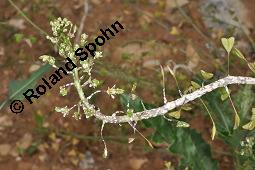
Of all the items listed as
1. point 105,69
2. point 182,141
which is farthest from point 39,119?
point 182,141

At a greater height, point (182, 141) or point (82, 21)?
point (82, 21)

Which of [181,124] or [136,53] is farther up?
[136,53]

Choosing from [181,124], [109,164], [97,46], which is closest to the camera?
[181,124]

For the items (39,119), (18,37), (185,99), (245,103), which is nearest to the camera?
(185,99)

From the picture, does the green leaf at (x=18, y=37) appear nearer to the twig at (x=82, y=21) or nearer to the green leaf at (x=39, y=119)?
the twig at (x=82, y=21)

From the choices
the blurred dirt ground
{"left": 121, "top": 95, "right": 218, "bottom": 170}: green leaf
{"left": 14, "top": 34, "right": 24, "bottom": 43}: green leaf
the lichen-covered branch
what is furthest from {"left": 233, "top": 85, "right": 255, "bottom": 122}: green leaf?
{"left": 14, "top": 34, "right": 24, "bottom": 43}: green leaf

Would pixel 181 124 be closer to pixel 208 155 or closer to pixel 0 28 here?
pixel 208 155

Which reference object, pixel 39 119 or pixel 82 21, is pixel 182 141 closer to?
pixel 39 119

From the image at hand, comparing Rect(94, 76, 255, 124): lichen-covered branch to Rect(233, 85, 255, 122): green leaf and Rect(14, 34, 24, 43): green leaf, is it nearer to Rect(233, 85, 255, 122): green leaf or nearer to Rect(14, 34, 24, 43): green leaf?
Rect(233, 85, 255, 122): green leaf

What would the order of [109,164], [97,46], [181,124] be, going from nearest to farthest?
1. [181,124]
2. [109,164]
3. [97,46]

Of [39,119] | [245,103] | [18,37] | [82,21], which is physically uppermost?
[18,37]

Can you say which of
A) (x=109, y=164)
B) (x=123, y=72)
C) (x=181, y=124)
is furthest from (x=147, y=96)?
(x=181, y=124)
